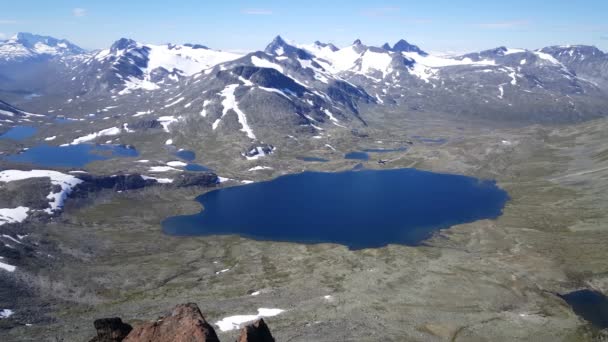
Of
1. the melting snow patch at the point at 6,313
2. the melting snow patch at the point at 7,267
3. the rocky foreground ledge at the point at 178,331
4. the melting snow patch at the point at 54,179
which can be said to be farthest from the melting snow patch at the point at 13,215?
the rocky foreground ledge at the point at 178,331

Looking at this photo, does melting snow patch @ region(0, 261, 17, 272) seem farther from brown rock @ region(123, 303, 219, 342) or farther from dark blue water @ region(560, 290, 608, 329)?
dark blue water @ region(560, 290, 608, 329)

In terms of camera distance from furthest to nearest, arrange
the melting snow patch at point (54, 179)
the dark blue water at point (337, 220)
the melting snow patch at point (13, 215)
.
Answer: the melting snow patch at point (54, 179)
the dark blue water at point (337, 220)
the melting snow patch at point (13, 215)

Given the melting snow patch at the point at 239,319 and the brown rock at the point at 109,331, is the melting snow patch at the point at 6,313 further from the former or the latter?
the brown rock at the point at 109,331

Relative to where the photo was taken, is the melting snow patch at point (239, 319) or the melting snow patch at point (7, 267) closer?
the melting snow patch at point (239, 319)

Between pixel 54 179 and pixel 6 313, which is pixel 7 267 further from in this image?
pixel 54 179

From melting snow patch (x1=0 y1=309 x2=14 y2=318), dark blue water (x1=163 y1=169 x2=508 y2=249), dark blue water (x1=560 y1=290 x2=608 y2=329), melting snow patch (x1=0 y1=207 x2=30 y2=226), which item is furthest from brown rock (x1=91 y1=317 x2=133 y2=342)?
melting snow patch (x1=0 y1=207 x2=30 y2=226)

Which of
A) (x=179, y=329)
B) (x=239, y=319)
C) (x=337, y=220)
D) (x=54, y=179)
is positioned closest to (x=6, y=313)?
(x=239, y=319)
